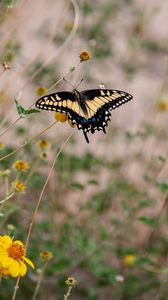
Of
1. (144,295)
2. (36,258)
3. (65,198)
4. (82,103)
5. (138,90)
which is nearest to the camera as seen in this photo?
(82,103)

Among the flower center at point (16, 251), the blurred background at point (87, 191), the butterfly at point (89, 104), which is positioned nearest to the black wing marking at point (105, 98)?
the butterfly at point (89, 104)

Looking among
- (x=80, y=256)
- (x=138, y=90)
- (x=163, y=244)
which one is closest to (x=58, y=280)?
(x=80, y=256)

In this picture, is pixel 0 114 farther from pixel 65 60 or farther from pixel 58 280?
pixel 65 60

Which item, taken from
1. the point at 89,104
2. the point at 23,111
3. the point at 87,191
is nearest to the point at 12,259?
the point at 23,111

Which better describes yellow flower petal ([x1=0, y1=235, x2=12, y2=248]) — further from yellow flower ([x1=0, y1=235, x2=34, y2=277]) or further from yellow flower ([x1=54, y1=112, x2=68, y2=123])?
yellow flower ([x1=54, y1=112, x2=68, y2=123])

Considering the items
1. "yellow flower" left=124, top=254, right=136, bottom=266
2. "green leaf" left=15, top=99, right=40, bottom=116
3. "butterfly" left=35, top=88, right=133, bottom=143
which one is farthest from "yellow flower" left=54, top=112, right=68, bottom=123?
"yellow flower" left=124, top=254, right=136, bottom=266

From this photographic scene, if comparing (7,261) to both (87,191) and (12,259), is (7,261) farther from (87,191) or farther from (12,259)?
(87,191)

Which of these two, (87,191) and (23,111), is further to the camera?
(87,191)
